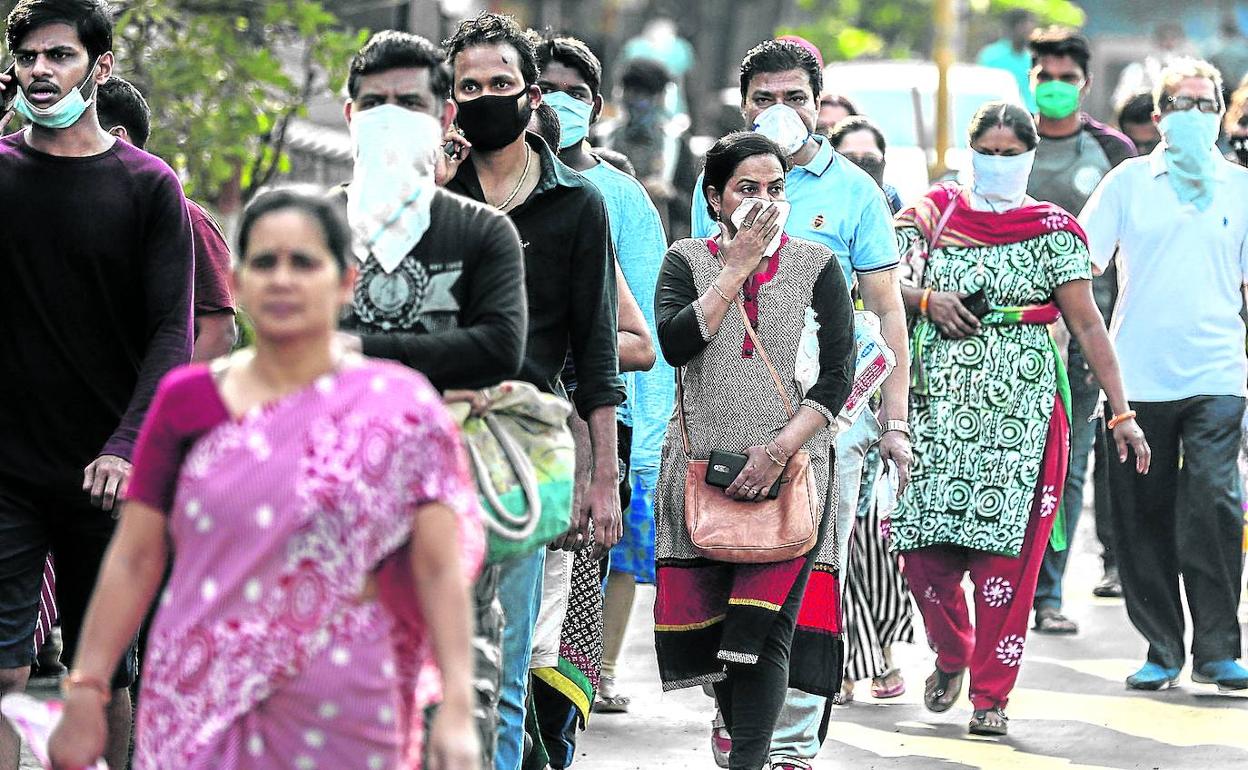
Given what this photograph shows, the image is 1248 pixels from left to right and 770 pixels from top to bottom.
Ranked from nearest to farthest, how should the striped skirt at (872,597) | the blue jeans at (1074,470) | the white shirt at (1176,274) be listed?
1. the striped skirt at (872,597)
2. the white shirt at (1176,274)
3. the blue jeans at (1074,470)

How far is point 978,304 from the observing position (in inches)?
314

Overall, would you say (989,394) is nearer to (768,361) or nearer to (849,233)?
(849,233)

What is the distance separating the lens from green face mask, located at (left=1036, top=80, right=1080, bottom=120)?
1039 centimetres

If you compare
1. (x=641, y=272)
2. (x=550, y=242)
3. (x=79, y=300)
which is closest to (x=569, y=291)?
(x=550, y=242)

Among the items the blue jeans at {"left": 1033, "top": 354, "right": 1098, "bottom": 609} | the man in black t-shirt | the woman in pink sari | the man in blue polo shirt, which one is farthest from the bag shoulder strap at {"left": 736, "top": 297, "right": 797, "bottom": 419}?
the blue jeans at {"left": 1033, "top": 354, "right": 1098, "bottom": 609}

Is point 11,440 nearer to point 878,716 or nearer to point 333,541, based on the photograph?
point 333,541

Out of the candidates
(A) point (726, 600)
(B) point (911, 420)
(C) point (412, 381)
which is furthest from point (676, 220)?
(C) point (412, 381)

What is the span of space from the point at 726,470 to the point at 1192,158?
3.39 meters

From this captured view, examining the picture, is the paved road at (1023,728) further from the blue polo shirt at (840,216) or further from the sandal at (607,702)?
the blue polo shirt at (840,216)

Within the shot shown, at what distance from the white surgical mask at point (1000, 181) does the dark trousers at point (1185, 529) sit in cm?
136

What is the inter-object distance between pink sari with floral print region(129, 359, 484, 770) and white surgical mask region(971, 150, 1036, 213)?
4.59 meters

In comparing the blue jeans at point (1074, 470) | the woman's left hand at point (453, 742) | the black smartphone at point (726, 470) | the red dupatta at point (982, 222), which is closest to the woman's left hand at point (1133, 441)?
the red dupatta at point (982, 222)

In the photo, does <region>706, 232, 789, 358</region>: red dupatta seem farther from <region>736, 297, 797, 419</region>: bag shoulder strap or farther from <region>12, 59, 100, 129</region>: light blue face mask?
<region>12, 59, 100, 129</region>: light blue face mask

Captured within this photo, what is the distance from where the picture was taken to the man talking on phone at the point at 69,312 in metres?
5.60
